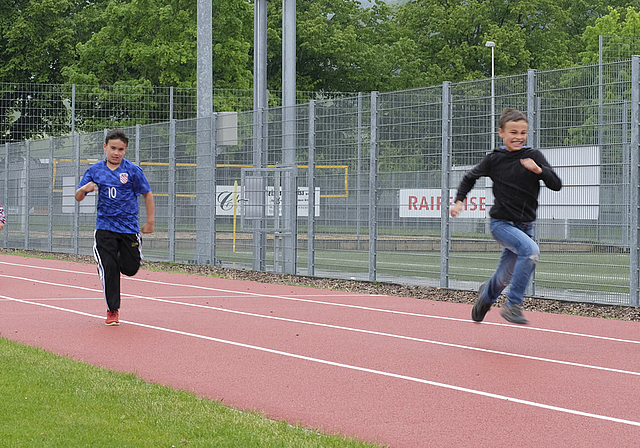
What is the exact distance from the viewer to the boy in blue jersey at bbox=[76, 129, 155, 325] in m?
9.73

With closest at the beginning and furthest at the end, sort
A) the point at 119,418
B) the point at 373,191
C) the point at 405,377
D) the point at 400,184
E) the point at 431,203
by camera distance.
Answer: the point at 119,418, the point at 405,377, the point at 431,203, the point at 400,184, the point at 373,191

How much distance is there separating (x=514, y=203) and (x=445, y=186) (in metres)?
5.81

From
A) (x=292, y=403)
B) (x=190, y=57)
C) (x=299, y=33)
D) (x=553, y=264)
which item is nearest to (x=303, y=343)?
(x=292, y=403)

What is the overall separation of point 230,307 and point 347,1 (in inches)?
2027

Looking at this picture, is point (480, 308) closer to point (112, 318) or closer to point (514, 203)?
point (514, 203)

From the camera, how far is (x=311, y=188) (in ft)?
54.4

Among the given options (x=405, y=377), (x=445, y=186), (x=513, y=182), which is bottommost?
(x=405, y=377)

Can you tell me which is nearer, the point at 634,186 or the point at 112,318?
the point at 112,318

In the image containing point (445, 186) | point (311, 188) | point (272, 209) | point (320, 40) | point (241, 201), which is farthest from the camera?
point (320, 40)

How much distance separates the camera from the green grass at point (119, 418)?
4.87m

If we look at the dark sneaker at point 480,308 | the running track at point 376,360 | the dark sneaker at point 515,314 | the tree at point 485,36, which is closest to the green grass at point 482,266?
the running track at point 376,360

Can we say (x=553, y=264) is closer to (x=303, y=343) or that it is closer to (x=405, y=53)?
(x=303, y=343)

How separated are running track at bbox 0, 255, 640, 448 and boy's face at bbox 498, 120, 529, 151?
1.66 metres

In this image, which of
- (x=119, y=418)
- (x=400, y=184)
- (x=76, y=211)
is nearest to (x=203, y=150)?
(x=400, y=184)
